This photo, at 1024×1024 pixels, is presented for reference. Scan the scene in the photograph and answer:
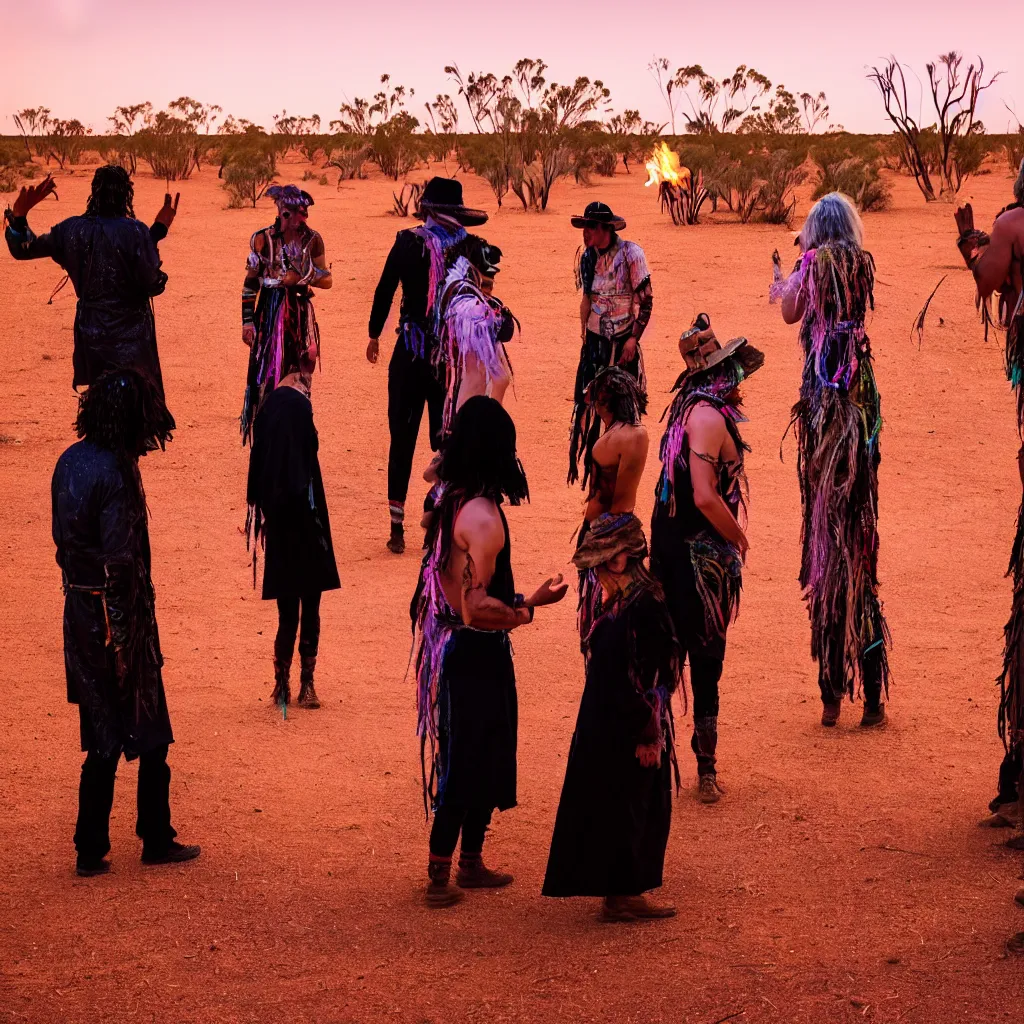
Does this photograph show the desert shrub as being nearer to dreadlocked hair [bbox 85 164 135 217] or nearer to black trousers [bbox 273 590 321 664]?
dreadlocked hair [bbox 85 164 135 217]

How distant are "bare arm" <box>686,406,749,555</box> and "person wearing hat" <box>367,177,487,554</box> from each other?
3160mm

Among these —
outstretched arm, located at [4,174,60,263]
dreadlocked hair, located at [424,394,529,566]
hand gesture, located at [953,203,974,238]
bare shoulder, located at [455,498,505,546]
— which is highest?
outstretched arm, located at [4,174,60,263]

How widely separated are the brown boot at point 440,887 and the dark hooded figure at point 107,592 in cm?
109

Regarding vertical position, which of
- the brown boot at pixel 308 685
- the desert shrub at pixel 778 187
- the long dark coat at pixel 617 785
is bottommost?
the brown boot at pixel 308 685

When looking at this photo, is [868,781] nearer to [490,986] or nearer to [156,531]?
[490,986]

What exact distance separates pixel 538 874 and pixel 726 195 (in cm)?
2309

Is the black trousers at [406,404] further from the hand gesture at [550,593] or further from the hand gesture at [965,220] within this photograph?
the hand gesture at [550,593]

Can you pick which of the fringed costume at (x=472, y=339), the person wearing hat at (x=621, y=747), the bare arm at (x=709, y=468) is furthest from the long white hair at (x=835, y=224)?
the person wearing hat at (x=621, y=747)

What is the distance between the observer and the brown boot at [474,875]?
4.89m

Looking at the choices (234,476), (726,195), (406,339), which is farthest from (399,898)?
(726,195)

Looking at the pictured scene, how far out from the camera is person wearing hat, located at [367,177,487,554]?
8586mm

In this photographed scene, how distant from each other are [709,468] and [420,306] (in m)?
3.73

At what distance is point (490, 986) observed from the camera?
4141 mm

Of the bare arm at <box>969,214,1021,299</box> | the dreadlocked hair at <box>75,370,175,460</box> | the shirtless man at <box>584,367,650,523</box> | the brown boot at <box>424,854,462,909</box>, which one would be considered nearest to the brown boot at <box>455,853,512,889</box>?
the brown boot at <box>424,854,462,909</box>
